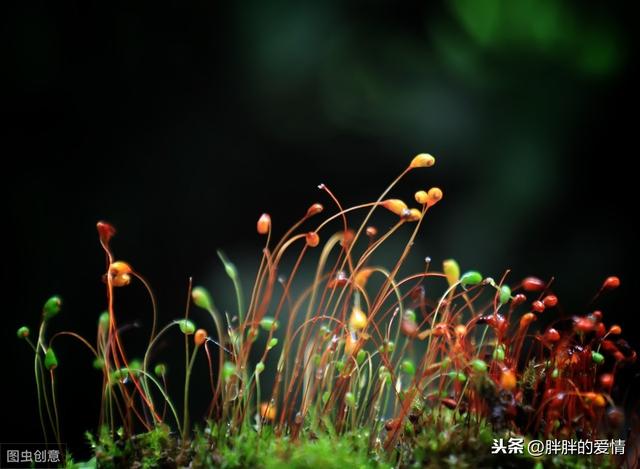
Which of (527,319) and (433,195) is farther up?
(433,195)

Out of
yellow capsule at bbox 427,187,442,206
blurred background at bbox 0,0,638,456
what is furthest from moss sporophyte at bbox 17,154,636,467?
blurred background at bbox 0,0,638,456

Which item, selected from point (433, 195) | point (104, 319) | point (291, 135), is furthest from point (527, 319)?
point (291, 135)

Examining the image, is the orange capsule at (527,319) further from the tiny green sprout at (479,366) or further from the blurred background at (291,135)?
the blurred background at (291,135)

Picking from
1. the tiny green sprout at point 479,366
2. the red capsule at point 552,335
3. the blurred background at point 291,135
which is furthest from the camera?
the blurred background at point 291,135

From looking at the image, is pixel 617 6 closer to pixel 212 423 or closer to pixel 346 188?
pixel 346 188

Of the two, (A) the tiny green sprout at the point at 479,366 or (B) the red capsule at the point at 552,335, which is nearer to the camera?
(A) the tiny green sprout at the point at 479,366

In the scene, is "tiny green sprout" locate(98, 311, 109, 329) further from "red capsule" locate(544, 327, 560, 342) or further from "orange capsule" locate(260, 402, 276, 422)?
"red capsule" locate(544, 327, 560, 342)

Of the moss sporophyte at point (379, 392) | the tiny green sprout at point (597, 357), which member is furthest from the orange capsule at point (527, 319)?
the tiny green sprout at point (597, 357)

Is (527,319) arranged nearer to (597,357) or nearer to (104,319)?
(597,357)

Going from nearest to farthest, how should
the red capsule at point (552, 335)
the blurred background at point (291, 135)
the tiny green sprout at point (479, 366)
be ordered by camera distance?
the tiny green sprout at point (479, 366), the red capsule at point (552, 335), the blurred background at point (291, 135)
